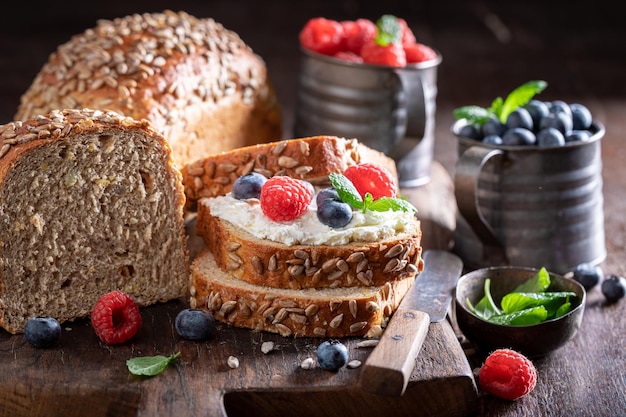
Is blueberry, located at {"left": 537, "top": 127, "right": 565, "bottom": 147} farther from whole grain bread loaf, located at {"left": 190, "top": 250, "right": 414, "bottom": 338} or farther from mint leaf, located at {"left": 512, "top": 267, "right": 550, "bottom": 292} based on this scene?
whole grain bread loaf, located at {"left": 190, "top": 250, "right": 414, "bottom": 338}

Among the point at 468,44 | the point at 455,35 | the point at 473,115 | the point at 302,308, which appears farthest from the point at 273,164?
the point at 455,35

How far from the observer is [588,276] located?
394 centimetres

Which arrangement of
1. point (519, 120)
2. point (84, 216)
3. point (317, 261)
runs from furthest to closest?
point (519, 120) < point (84, 216) < point (317, 261)

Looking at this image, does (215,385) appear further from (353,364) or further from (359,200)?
(359,200)

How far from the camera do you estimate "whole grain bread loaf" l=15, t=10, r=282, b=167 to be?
4191 mm

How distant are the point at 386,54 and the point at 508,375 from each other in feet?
6.44

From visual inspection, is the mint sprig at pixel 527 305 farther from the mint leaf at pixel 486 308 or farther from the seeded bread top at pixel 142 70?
the seeded bread top at pixel 142 70

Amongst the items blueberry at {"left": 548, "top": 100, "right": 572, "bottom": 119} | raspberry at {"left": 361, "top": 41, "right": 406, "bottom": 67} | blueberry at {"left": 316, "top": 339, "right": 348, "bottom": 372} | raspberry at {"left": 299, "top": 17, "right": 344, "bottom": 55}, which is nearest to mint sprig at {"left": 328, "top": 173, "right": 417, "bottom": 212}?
blueberry at {"left": 316, "top": 339, "right": 348, "bottom": 372}

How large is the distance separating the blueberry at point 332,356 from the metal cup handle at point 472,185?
1.11m

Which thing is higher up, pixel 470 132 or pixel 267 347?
pixel 470 132

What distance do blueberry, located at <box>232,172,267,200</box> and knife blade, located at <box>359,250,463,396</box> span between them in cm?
66

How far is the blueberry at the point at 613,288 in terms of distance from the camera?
3846 millimetres

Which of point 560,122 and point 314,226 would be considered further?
point 560,122

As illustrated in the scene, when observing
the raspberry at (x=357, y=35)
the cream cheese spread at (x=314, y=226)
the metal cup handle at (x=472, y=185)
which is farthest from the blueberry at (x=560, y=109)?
the cream cheese spread at (x=314, y=226)
